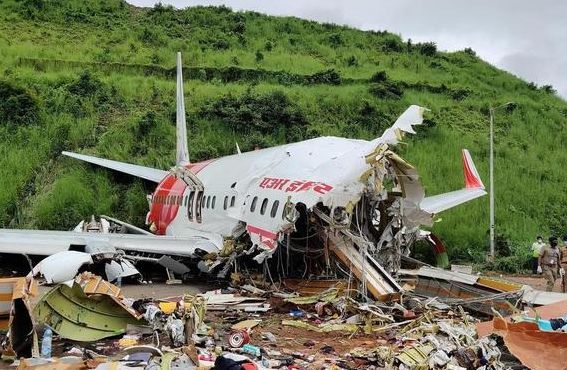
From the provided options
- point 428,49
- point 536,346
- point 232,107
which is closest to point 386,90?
point 232,107

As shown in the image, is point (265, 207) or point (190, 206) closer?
point (265, 207)

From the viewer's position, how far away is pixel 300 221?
14.5 metres

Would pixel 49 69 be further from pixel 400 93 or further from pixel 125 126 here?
pixel 400 93

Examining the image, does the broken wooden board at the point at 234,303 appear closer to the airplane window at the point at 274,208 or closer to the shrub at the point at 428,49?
the airplane window at the point at 274,208

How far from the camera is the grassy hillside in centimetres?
2792

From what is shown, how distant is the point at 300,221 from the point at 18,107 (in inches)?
874

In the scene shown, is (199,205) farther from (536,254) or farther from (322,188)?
(536,254)

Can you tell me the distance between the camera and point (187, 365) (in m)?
7.73

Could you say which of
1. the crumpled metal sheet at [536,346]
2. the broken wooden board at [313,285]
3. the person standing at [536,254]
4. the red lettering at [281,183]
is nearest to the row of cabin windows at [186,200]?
the red lettering at [281,183]

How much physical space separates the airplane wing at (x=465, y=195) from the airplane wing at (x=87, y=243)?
7769 mm

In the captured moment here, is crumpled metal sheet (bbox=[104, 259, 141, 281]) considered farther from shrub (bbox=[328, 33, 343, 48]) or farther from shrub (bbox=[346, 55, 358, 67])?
shrub (bbox=[328, 33, 343, 48])

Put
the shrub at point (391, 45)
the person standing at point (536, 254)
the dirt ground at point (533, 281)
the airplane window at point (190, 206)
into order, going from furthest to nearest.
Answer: the shrub at point (391, 45) < the person standing at point (536, 254) < the airplane window at point (190, 206) < the dirt ground at point (533, 281)

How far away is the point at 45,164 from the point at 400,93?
22.4 meters

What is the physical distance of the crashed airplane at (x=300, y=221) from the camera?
1267cm
